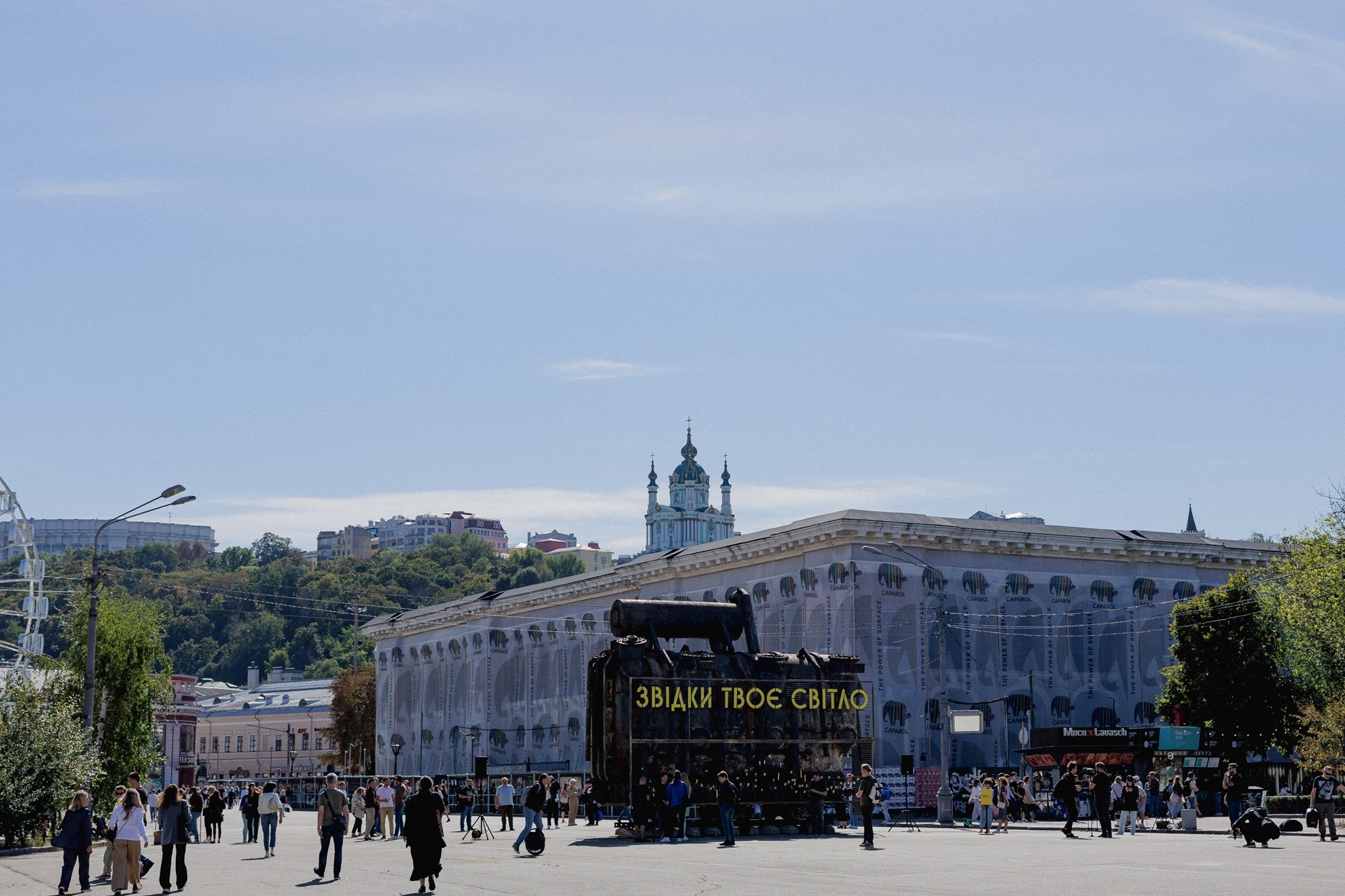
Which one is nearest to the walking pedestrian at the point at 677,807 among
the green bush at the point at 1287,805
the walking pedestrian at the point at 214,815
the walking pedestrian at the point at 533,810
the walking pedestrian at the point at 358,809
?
the walking pedestrian at the point at 533,810

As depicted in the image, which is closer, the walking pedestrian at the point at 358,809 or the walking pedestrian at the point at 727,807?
the walking pedestrian at the point at 727,807

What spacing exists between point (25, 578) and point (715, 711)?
136ft

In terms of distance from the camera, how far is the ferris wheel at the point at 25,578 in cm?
6569

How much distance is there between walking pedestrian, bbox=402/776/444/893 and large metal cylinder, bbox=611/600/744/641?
51.8 ft

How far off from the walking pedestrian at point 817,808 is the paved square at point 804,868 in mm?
1535

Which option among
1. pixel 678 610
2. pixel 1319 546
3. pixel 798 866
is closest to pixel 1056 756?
pixel 1319 546

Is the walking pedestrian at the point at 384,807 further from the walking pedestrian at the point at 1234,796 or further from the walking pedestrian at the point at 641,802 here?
the walking pedestrian at the point at 1234,796

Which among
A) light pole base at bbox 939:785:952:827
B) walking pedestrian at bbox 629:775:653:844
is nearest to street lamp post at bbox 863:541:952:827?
light pole base at bbox 939:785:952:827

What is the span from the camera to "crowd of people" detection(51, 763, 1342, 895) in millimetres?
25203

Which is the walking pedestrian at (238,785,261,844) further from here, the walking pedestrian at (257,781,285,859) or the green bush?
the green bush

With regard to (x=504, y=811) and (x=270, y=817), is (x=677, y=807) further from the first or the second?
(x=504, y=811)

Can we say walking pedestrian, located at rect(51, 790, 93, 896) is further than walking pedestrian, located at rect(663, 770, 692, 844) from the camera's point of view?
No

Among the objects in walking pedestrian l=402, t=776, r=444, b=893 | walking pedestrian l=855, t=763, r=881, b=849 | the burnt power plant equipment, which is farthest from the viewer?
the burnt power plant equipment

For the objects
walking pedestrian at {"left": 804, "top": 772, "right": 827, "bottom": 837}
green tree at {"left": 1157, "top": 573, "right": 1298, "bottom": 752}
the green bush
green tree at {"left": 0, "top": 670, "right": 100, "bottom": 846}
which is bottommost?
the green bush
